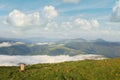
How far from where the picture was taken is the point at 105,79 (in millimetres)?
41469

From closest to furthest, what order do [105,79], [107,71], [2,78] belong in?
1. [105,79]
2. [107,71]
3. [2,78]

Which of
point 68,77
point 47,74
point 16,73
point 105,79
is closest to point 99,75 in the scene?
point 105,79

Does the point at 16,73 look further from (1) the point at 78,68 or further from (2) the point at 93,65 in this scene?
(2) the point at 93,65

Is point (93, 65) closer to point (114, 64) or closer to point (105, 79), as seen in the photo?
point (114, 64)

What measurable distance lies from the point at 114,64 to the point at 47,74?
13.2m

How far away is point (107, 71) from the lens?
1750 inches

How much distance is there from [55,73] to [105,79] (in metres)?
9.14

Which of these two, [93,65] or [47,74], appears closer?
[47,74]

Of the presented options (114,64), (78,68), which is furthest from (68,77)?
(114,64)

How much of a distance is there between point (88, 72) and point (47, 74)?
739 centimetres

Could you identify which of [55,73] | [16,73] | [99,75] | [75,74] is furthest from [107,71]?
[16,73]

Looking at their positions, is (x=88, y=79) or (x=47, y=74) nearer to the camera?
(x=88, y=79)

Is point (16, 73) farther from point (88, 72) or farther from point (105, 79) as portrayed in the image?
point (105, 79)

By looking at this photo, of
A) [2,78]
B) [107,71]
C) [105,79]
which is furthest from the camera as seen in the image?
[2,78]
